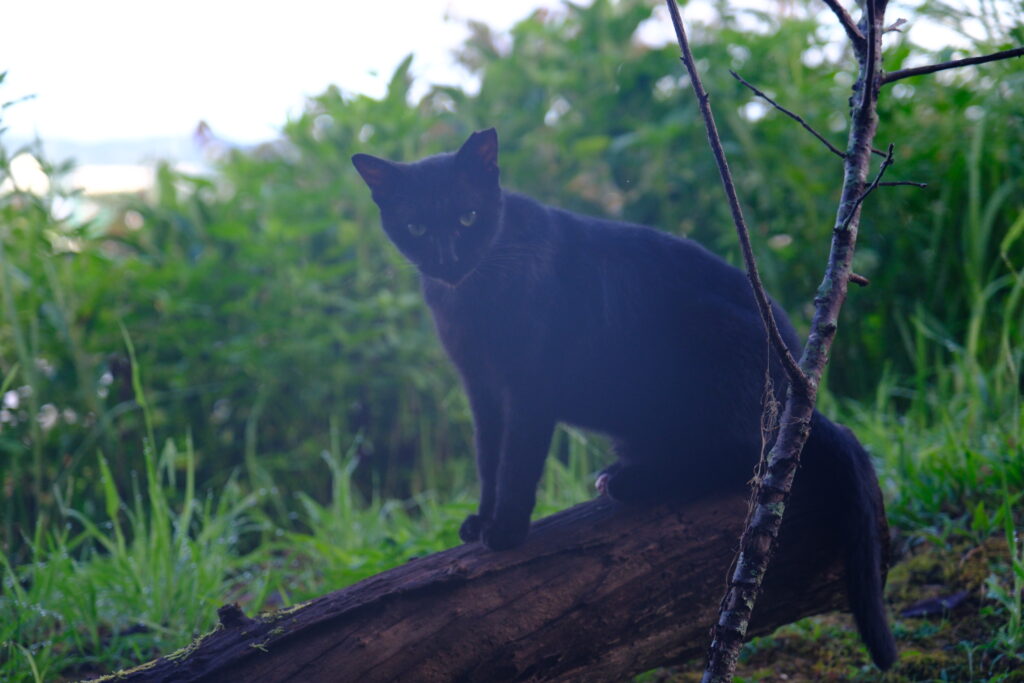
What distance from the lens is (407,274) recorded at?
4.22m

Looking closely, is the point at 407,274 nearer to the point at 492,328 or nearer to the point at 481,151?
the point at 481,151

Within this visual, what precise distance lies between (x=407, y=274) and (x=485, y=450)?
80.0 inches

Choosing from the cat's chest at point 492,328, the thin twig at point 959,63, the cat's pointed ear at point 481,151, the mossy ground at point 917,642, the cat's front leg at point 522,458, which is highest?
the cat's pointed ear at point 481,151

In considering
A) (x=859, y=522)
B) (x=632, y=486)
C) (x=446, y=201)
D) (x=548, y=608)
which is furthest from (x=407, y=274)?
(x=859, y=522)

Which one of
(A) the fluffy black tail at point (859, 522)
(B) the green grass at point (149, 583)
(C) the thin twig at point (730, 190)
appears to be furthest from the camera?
(B) the green grass at point (149, 583)

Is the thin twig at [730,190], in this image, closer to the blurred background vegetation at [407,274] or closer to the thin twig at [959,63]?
the thin twig at [959,63]

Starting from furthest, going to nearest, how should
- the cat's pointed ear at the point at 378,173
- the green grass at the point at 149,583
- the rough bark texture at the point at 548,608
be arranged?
1. the cat's pointed ear at the point at 378,173
2. the green grass at the point at 149,583
3. the rough bark texture at the point at 548,608

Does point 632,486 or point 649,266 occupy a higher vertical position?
point 649,266

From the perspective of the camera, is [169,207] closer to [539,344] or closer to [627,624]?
[539,344]

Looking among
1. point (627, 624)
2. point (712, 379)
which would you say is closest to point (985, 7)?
point (712, 379)

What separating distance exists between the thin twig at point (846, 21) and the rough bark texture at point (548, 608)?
111cm

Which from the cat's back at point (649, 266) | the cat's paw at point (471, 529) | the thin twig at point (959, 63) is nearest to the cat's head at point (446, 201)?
the cat's back at point (649, 266)

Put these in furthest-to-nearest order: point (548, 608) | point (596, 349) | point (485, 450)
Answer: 1. point (485, 450)
2. point (596, 349)
3. point (548, 608)

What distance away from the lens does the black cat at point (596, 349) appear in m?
2.10
